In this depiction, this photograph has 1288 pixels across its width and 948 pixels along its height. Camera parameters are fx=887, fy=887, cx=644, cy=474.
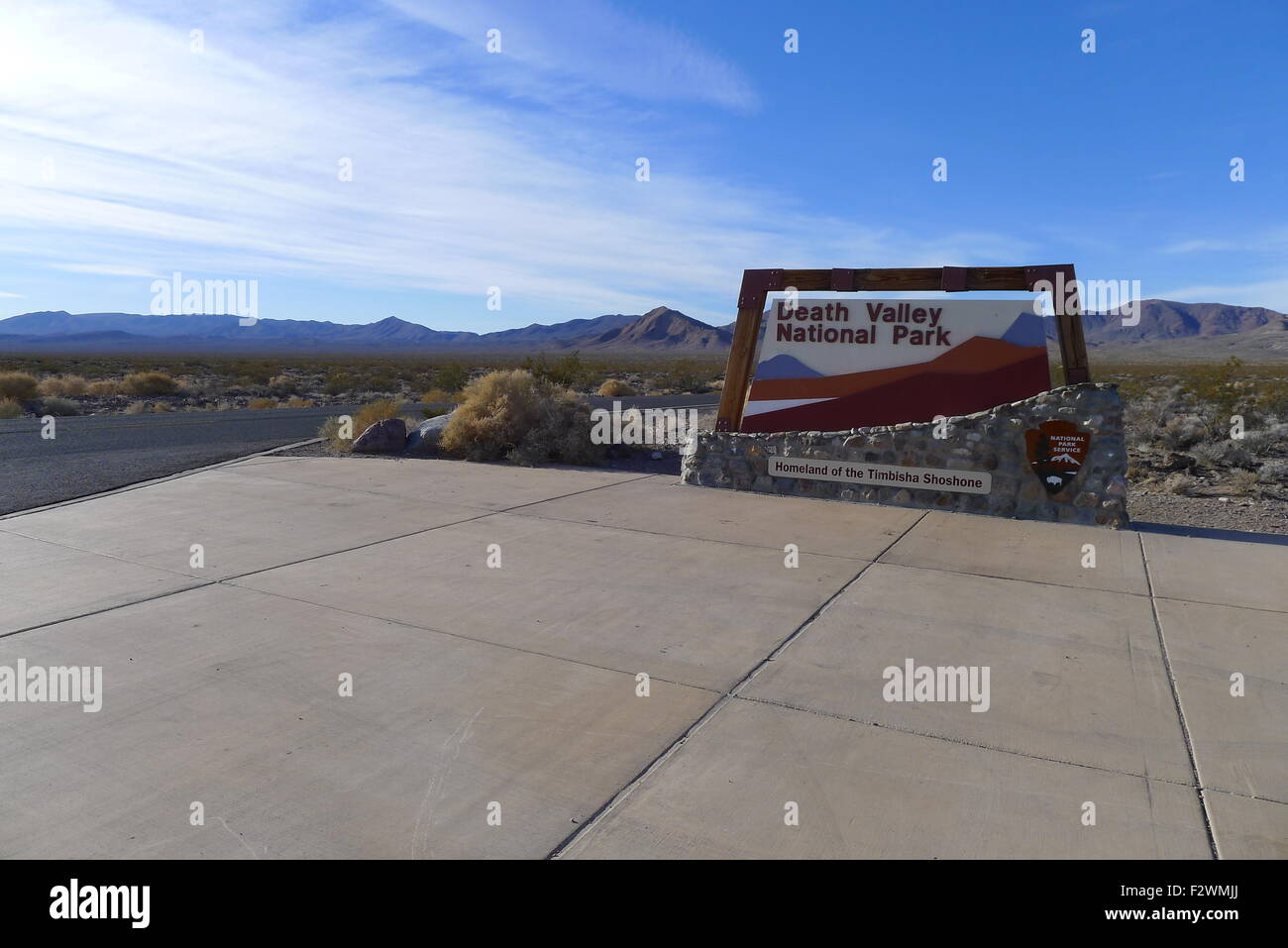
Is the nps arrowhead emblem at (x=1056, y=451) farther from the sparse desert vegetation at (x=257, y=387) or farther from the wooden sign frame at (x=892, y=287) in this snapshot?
the sparse desert vegetation at (x=257, y=387)

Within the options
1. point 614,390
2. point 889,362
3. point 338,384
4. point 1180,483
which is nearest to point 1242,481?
point 1180,483

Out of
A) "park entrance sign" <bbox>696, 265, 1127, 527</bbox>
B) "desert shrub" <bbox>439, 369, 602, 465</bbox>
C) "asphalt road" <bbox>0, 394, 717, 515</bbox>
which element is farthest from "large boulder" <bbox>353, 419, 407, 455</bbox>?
"park entrance sign" <bbox>696, 265, 1127, 527</bbox>

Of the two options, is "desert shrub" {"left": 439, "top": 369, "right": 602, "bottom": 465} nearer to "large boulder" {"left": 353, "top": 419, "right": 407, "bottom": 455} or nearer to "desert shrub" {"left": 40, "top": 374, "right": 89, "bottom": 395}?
"large boulder" {"left": 353, "top": 419, "right": 407, "bottom": 455}

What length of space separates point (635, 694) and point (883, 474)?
6463 mm

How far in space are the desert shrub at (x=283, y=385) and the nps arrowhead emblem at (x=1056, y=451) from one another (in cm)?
3439

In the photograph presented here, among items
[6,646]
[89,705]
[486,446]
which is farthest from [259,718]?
[486,446]

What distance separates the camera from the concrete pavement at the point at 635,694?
12.3 feet

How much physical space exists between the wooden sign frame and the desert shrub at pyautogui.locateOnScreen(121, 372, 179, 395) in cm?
3034

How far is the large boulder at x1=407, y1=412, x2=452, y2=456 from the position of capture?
1530cm

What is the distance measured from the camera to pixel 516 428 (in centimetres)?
1477

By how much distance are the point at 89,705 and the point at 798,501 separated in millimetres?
8006

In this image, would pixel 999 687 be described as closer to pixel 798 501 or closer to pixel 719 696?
pixel 719 696
